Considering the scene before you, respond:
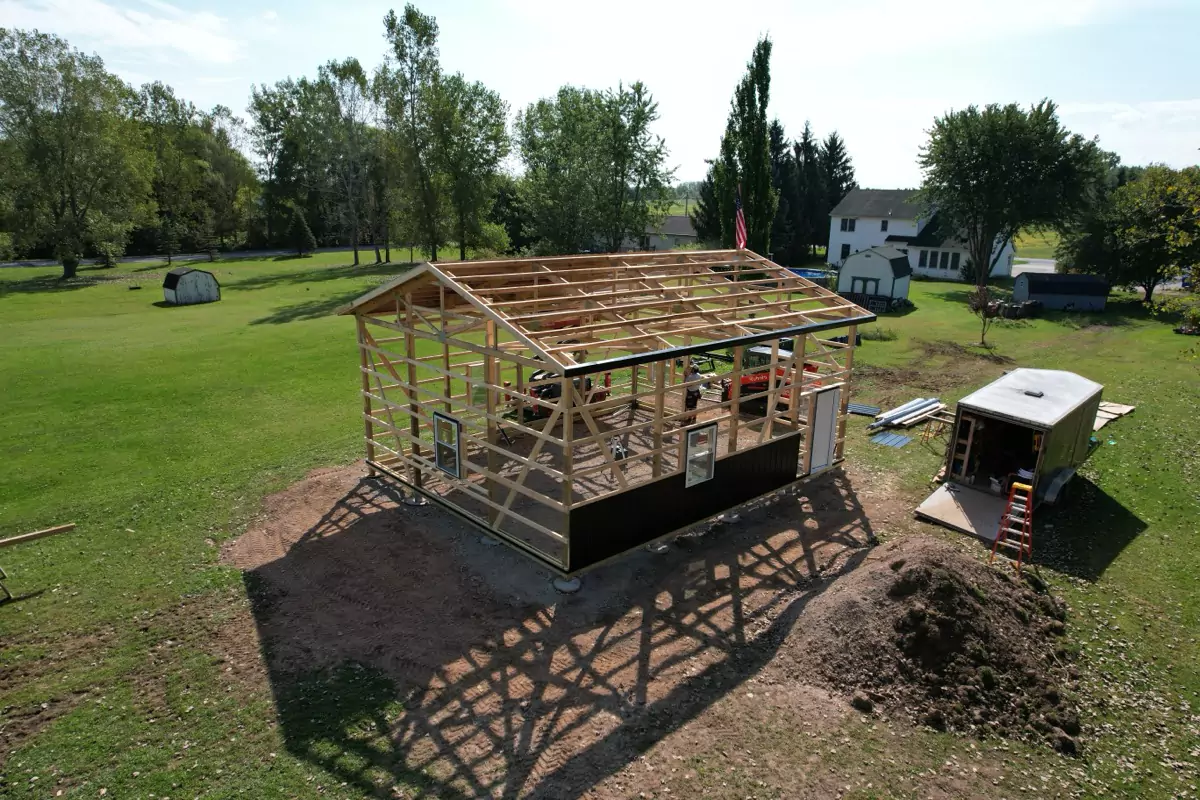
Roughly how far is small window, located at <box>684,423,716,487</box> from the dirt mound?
318 centimetres

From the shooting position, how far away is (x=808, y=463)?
602 inches

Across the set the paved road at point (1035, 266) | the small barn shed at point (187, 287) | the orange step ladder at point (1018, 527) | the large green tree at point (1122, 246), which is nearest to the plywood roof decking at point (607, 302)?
the orange step ladder at point (1018, 527)

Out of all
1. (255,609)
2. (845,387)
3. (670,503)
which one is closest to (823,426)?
(845,387)

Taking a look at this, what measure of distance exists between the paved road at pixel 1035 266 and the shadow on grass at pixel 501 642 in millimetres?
60935

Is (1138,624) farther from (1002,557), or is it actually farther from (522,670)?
(522,670)

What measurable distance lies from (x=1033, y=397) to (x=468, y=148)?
40.5 metres

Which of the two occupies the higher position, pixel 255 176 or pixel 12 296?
→ pixel 255 176

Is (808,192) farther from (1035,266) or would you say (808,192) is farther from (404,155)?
(404,155)

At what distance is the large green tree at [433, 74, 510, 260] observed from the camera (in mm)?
45688

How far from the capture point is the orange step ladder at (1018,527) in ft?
39.7

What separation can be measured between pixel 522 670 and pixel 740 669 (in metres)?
2.99

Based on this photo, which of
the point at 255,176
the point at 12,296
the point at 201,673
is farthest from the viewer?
the point at 255,176

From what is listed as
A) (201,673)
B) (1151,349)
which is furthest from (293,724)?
(1151,349)

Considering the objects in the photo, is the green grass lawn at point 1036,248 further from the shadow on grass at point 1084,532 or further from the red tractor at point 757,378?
the shadow on grass at point 1084,532
